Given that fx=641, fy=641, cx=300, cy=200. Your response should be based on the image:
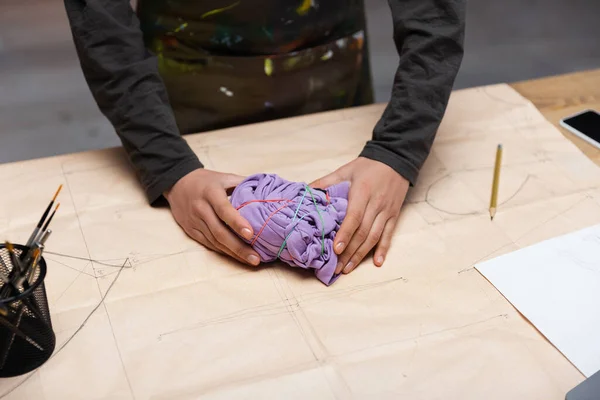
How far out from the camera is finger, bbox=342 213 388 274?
0.82 m

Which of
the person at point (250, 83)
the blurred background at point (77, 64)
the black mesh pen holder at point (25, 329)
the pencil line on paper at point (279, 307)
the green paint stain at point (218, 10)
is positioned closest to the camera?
the black mesh pen holder at point (25, 329)

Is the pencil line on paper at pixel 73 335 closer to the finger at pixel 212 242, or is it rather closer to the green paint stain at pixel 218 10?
the finger at pixel 212 242

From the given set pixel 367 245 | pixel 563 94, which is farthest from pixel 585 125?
pixel 367 245

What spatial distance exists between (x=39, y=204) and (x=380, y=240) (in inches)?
18.8

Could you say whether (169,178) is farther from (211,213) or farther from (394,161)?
(394,161)

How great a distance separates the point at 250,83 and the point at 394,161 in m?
Answer: 0.33

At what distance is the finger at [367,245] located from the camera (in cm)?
82

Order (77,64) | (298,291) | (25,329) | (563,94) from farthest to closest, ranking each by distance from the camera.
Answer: (77,64) < (563,94) < (298,291) < (25,329)

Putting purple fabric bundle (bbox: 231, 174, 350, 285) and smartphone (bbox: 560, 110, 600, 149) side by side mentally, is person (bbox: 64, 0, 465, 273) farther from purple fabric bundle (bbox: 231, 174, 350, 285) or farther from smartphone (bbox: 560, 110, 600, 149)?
smartphone (bbox: 560, 110, 600, 149)

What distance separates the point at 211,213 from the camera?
2.74 feet

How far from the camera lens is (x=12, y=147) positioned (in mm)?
1852

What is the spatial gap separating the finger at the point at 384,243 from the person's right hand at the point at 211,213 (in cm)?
16

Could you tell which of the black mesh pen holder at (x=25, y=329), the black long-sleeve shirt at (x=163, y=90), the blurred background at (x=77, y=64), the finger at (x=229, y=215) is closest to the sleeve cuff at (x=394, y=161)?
the black long-sleeve shirt at (x=163, y=90)

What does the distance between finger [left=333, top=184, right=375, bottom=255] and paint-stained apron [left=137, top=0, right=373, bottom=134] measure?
1.10ft
